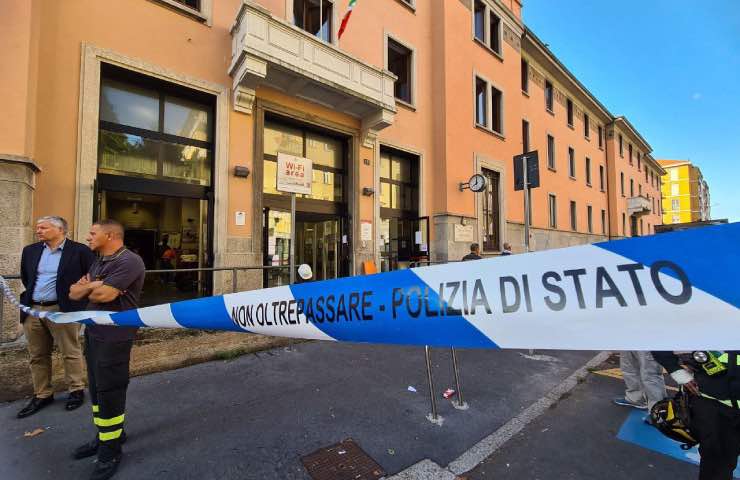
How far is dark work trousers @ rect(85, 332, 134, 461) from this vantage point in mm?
2467

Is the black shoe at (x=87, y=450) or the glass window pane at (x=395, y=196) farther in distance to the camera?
the glass window pane at (x=395, y=196)

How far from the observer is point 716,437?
1.87 m

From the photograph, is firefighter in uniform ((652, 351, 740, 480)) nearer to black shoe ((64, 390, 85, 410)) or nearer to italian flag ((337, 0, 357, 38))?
black shoe ((64, 390, 85, 410))

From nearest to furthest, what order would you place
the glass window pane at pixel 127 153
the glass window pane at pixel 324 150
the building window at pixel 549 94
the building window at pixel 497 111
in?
1. the glass window pane at pixel 127 153
2. the glass window pane at pixel 324 150
3. the building window at pixel 497 111
4. the building window at pixel 549 94

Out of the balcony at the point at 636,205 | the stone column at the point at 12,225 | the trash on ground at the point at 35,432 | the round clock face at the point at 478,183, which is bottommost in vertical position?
the trash on ground at the point at 35,432

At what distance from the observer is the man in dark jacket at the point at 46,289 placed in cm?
348

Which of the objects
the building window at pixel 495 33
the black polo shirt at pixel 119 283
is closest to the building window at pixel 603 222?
the building window at pixel 495 33

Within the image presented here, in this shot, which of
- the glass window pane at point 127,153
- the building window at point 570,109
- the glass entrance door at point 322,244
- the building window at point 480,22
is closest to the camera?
the glass window pane at point 127,153

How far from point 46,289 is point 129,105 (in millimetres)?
4647

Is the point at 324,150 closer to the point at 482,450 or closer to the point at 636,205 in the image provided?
the point at 482,450

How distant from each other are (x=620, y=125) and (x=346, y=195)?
29.8m

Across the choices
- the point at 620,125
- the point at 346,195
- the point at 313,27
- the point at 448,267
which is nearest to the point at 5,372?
the point at 448,267

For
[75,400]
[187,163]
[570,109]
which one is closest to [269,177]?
[187,163]

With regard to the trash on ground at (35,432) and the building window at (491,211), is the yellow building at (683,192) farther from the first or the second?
the trash on ground at (35,432)
